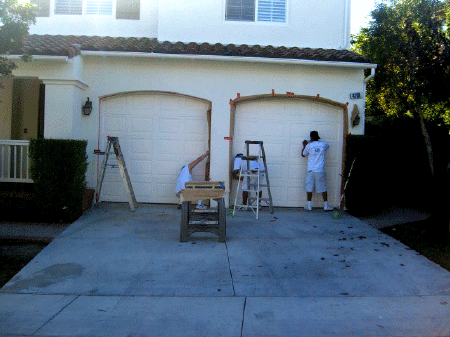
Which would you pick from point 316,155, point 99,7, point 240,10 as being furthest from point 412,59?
point 99,7

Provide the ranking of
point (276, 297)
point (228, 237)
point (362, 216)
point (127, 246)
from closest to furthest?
point (276, 297) → point (127, 246) → point (228, 237) → point (362, 216)

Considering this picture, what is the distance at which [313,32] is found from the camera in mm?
12516

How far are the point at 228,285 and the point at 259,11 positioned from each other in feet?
26.3

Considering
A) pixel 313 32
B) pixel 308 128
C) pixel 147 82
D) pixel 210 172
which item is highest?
pixel 313 32

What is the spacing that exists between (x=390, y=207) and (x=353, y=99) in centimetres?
266

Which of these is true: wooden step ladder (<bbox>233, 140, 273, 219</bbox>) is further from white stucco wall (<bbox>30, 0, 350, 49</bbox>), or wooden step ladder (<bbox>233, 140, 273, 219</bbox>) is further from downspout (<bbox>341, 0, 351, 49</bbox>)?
downspout (<bbox>341, 0, 351, 49</bbox>)

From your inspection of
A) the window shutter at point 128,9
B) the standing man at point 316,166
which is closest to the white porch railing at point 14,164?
the window shutter at point 128,9

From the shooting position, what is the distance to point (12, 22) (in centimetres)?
740

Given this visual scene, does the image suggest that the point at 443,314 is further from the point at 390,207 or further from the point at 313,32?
the point at 313,32

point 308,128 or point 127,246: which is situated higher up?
point 308,128

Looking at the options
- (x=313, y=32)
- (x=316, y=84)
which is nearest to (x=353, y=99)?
(x=316, y=84)

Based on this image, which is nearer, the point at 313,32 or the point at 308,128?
the point at 308,128

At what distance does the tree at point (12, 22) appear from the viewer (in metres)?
7.32

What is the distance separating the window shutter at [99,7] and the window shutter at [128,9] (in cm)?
23
